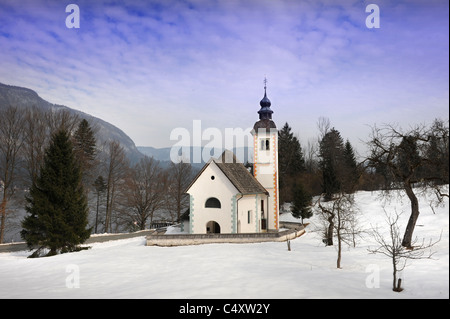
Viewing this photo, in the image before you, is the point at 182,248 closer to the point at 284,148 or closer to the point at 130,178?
the point at 130,178

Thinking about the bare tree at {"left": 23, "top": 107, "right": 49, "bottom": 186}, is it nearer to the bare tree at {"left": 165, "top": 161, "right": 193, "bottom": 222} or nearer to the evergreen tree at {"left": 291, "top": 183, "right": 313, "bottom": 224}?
the bare tree at {"left": 165, "top": 161, "right": 193, "bottom": 222}

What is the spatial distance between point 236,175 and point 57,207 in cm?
1360

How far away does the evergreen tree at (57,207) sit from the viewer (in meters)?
19.3

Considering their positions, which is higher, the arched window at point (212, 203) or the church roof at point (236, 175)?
the church roof at point (236, 175)

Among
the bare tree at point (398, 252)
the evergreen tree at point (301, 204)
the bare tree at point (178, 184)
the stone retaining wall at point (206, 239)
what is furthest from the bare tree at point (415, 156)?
the bare tree at point (178, 184)

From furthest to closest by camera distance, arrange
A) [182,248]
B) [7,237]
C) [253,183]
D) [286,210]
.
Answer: [286,210] < [7,237] < [253,183] < [182,248]

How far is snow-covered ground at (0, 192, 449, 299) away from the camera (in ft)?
29.9

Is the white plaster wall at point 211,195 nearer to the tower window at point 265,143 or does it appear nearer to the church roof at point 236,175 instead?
the church roof at point 236,175

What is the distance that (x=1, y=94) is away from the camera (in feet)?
177

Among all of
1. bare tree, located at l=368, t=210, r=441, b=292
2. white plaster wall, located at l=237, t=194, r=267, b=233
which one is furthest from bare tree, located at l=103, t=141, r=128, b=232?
bare tree, located at l=368, t=210, r=441, b=292

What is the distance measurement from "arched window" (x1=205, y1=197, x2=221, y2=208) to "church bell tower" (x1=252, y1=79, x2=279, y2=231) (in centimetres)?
611

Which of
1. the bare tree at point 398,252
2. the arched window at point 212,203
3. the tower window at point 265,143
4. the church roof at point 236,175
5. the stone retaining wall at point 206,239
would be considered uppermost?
the tower window at point 265,143
